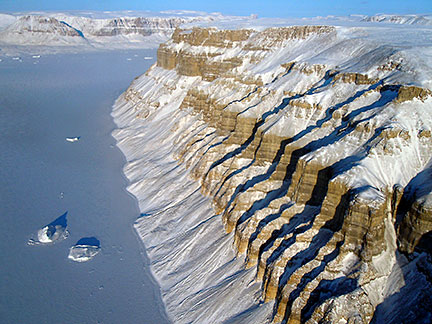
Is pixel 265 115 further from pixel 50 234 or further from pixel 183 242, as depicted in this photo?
pixel 50 234

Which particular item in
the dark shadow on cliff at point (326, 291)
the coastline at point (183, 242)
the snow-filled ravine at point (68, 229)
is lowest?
the snow-filled ravine at point (68, 229)

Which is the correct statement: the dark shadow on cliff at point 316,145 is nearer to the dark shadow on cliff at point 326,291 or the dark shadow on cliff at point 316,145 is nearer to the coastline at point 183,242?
the coastline at point 183,242

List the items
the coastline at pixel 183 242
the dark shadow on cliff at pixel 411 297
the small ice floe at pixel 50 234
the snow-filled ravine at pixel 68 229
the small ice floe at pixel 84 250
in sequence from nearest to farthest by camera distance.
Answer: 1. the dark shadow on cliff at pixel 411 297
2. the coastline at pixel 183 242
3. the snow-filled ravine at pixel 68 229
4. the small ice floe at pixel 84 250
5. the small ice floe at pixel 50 234

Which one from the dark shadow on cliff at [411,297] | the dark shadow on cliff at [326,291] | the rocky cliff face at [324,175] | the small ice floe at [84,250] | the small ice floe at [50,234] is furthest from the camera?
the small ice floe at [50,234]

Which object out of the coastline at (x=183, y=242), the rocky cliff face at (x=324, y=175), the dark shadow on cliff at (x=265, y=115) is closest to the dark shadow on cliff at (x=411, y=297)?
the rocky cliff face at (x=324, y=175)

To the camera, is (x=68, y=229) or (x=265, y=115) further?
(x=265, y=115)

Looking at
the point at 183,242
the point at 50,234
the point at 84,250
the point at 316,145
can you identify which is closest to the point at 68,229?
the point at 50,234

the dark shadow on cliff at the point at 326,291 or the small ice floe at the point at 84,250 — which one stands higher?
the dark shadow on cliff at the point at 326,291

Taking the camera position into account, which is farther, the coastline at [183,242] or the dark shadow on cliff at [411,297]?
the coastline at [183,242]
